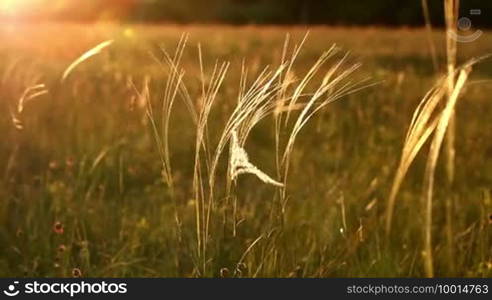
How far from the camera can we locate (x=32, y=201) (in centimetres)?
311

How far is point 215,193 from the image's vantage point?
3533mm

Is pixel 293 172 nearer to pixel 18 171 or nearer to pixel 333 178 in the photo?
pixel 333 178

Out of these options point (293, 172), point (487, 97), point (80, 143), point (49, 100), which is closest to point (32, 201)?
point (80, 143)

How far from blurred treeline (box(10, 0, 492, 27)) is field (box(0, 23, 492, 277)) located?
19.8m

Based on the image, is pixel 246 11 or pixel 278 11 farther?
pixel 278 11
